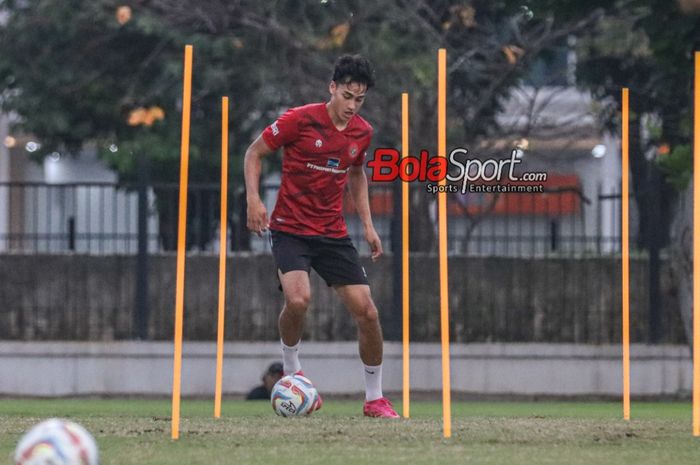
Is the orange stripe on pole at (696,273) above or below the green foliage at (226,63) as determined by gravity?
below

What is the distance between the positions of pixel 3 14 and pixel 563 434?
60.4 ft

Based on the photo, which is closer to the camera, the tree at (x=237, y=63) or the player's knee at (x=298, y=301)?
the player's knee at (x=298, y=301)

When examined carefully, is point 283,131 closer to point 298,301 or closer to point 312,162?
point 312,162

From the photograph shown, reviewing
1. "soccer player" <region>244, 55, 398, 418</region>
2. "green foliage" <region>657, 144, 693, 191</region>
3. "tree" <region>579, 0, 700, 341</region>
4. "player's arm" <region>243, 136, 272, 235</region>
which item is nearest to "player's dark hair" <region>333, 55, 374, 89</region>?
"soccer player" <region>244, 55, 398, 418</region>

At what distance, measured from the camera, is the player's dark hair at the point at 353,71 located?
962 cm

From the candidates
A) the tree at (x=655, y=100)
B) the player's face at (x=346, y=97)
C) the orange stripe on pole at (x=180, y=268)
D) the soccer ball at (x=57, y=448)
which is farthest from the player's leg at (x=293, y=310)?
the tree at (x=655, y=100)

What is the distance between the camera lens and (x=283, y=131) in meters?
9.89

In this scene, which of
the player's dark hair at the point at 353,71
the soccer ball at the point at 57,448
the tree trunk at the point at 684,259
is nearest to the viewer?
the soccer ball at the point at 57,448

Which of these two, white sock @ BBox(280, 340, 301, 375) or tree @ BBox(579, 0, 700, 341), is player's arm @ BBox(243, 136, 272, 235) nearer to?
white sock @ BBox(280, 340, 301, 375)

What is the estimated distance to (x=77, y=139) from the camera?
23.6 metres

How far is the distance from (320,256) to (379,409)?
1.02 meters

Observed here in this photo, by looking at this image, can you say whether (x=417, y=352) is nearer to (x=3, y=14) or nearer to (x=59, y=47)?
(x=59, y=47)

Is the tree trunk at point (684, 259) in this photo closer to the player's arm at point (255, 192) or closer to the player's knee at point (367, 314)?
the player's knee at point (367, 314)

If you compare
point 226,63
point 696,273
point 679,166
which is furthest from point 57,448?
point 226,63
